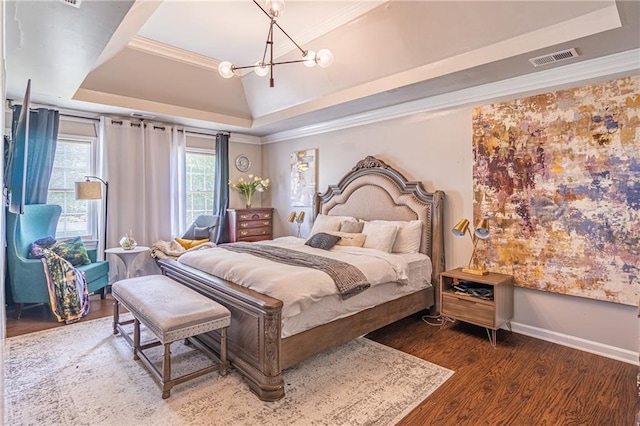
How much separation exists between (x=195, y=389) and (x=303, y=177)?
380cm

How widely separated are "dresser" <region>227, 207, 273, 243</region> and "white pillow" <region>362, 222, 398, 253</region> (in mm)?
2517

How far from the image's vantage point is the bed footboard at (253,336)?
238 centimetres

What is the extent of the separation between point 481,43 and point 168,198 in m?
4.65

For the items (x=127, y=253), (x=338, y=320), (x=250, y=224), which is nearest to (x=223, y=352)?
(x=338, y=320)

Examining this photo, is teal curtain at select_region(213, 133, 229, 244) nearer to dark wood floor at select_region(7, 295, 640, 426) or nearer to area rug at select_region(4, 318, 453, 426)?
dark wood floor at select_region(7, 295, 640, 426)


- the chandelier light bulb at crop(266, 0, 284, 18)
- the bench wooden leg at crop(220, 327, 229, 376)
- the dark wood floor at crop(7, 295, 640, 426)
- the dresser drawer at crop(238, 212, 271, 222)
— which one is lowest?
the dark wood floor at crop(7, 295, 640, 426)

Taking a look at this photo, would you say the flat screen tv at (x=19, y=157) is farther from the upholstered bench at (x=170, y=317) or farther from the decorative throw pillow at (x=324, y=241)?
the decorative throw pillow at (x=324, y=241)

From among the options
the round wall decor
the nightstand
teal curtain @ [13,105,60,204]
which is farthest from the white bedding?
the round wall decor

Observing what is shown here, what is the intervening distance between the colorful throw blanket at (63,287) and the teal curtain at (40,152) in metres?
0.76

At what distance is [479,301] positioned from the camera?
331 centimetres

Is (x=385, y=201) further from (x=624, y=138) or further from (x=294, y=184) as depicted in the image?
(x=624, y=138)

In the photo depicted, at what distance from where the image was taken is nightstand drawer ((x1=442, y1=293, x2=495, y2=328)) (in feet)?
10.6

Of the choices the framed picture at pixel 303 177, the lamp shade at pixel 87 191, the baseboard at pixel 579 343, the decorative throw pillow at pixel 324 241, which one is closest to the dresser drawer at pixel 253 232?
the framed picture at pixel 303 177

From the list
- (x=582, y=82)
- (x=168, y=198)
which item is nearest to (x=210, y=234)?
(x=168, y=198)
